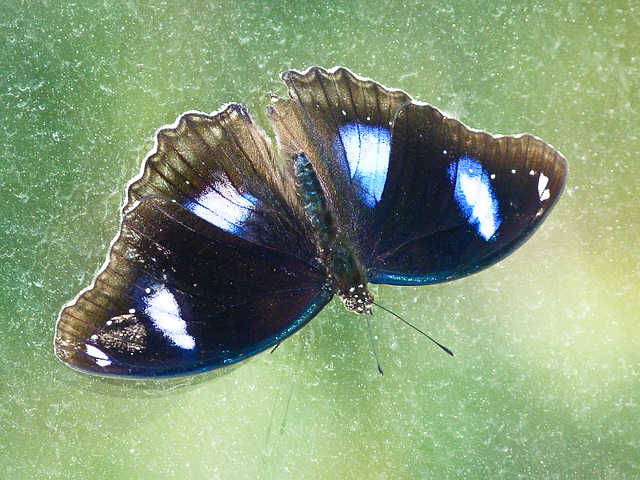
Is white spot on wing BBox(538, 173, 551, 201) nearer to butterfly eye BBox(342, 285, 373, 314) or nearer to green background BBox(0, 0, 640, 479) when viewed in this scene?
green background BBox(0, 0, 640, 479)

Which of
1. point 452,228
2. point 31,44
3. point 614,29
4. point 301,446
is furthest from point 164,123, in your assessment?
point 614,29

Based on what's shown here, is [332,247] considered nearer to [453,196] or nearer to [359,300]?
[359,300]

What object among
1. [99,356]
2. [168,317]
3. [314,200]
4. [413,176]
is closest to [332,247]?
[314,200]

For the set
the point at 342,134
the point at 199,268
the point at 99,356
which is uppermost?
the point at 342,134

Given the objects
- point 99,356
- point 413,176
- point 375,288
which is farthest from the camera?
point 375,288

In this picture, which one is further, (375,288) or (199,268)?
(375,288)

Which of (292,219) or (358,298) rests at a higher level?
(292,219)
